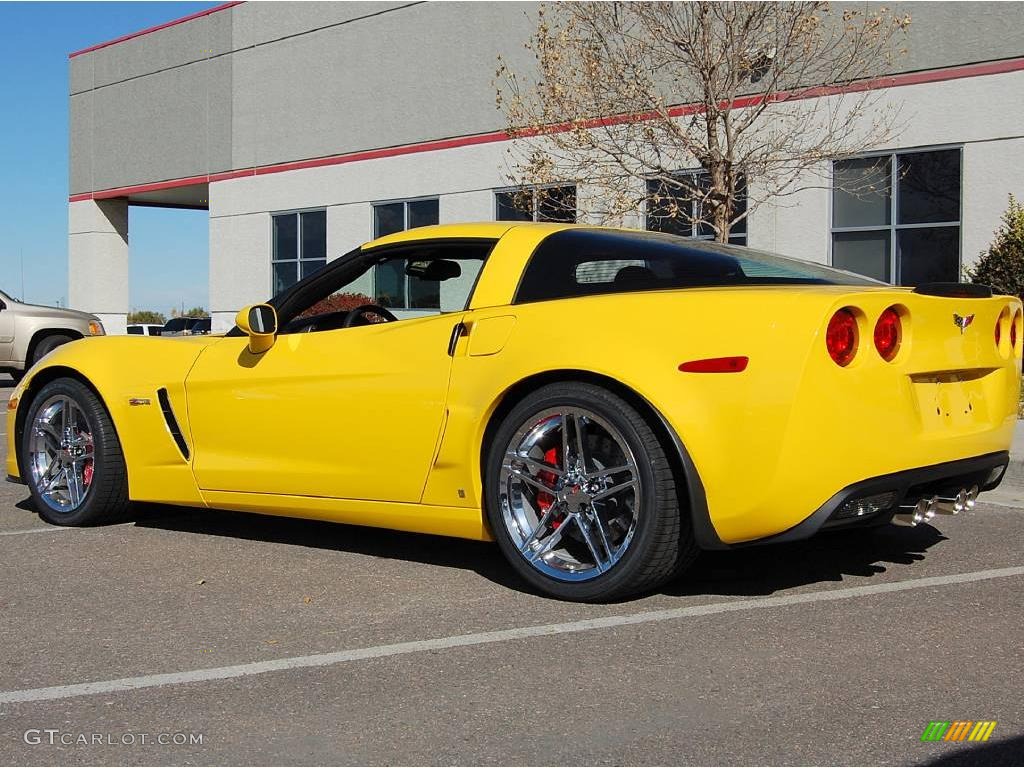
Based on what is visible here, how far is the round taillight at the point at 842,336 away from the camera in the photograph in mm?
4082

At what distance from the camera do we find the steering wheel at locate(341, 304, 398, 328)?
217 inches

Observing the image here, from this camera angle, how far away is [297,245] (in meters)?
26.4

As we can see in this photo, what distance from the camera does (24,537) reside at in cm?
588

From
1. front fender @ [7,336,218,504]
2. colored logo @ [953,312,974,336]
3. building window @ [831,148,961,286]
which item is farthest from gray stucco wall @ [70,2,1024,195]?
front fender @ [7,336,218,504]

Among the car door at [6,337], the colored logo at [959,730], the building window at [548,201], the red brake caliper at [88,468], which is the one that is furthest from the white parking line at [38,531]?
the car door at [6,337]

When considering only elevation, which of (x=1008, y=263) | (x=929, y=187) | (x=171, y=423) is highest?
(x=929, y=187)

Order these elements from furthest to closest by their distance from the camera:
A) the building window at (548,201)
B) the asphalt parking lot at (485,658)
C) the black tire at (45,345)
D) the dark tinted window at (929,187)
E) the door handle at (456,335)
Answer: the black tire at (45,345), the building window at (548,201), the dark tinted window at (929,187), the door handle at (456,335), the asphalt parking lot at (485,658)

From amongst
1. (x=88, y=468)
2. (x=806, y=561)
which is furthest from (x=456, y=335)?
(x=88, y=468)

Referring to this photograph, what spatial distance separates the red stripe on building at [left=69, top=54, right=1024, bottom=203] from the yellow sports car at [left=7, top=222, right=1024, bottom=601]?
35.8 ft

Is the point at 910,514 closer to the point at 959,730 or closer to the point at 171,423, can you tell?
the point at 959,730

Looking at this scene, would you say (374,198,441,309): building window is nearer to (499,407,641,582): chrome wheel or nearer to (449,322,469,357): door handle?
(449,322,469,357): door handle

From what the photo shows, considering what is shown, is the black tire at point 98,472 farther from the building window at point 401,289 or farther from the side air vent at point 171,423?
the building window at point 401,289

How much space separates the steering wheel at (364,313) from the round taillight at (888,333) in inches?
86.2

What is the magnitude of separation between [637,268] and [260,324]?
170 cm
